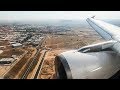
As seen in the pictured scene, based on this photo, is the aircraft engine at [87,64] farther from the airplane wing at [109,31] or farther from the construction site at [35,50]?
the construction site at [35,50]

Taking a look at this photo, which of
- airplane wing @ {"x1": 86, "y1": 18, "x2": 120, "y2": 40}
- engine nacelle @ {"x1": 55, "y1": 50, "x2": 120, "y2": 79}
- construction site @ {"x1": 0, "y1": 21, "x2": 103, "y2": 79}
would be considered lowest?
construction site @ {"x1": 0, "y1": 21, "x2": 103, "y2": 79}

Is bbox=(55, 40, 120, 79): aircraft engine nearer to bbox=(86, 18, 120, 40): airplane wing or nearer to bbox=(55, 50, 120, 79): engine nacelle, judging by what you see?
bbox=(55, 50, 120, 79): engine nacelle

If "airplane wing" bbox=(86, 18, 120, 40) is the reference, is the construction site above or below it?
below

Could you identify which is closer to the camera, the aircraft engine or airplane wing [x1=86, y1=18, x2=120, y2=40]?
the aircraft engine

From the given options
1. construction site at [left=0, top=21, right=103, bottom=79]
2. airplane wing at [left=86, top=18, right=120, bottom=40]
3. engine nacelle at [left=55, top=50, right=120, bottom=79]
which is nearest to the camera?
engine nacelle at [left=55, top=50, right=120, bottom=79]

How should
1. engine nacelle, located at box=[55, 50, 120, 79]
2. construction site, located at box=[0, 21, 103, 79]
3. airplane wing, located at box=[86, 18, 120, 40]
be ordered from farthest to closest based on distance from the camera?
construction site, located at box=[0, 21, 103, 79] → airplane wing, located at box=[86, 18, 120, 40] → engine nacelle, located at box=[55, 50, 120, 79]

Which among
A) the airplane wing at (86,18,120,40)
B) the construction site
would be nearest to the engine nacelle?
the airplane wing at (86,18,120,40)

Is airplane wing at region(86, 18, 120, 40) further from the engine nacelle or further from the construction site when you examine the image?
the construction site
